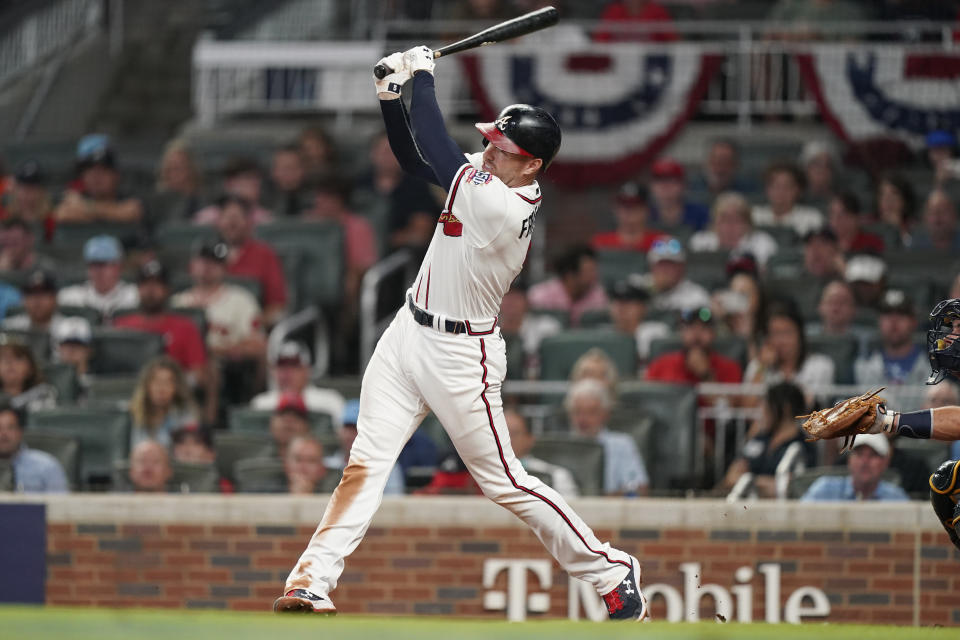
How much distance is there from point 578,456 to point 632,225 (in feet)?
10.7

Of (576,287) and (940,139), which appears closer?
(576,287)

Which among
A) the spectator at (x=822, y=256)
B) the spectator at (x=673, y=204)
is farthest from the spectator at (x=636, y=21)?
the spectator at (x=822, y=256)

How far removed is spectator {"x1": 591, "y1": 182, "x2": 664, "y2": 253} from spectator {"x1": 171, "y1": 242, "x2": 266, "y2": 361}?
2.55m

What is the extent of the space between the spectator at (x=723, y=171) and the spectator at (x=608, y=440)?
3507mm

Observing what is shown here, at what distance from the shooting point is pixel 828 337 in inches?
371

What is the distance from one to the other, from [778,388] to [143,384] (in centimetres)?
369

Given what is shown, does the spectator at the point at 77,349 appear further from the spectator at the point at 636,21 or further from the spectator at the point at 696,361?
the spectator at the point at 636,21

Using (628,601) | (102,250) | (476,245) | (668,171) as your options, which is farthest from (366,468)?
(668,171)

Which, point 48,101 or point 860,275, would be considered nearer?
point 860,275

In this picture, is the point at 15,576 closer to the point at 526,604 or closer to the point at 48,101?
the point at 526,604

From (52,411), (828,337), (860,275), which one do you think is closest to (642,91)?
(860,275)

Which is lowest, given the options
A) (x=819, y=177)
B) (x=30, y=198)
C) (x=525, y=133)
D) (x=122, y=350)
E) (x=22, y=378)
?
(x=22, y=378)

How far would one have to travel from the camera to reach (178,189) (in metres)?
12.4

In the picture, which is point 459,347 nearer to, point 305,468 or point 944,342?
point 944,342
